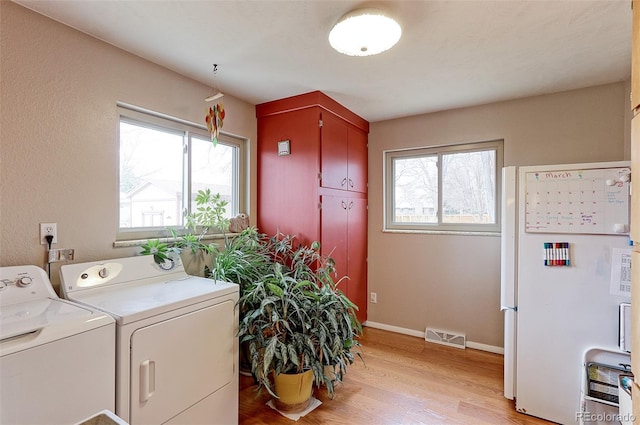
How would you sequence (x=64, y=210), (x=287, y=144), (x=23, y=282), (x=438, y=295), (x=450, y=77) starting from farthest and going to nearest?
(x=438, y=295) → (x=287, y=144) → (x=450, y=77) → (x=64, y=210) → (x=23, y=282)

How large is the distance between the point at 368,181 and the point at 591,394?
7.84 ft

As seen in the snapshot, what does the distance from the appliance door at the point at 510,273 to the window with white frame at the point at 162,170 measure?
2.16 m

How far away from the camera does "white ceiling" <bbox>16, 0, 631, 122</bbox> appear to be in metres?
1.44

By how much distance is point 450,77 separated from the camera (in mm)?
2180

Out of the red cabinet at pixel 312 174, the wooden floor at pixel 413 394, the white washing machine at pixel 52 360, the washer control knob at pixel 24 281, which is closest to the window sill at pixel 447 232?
the red cabinet at pixel 312 174

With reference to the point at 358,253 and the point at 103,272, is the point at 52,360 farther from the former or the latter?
the point at 358,253

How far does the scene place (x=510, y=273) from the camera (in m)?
1.96

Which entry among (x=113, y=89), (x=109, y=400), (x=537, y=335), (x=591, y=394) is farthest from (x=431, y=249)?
(x=113, y=89)

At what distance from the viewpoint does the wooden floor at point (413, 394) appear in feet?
5.99

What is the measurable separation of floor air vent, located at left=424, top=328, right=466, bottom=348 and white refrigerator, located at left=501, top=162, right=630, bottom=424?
2.71 feet

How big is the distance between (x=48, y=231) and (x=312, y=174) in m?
1.70

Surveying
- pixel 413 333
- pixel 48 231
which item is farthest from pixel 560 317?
pixel 48 231

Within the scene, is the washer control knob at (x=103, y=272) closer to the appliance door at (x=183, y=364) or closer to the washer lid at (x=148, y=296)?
the washer lid at (x=148, y=296)

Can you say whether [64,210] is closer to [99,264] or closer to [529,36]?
[99,264]
